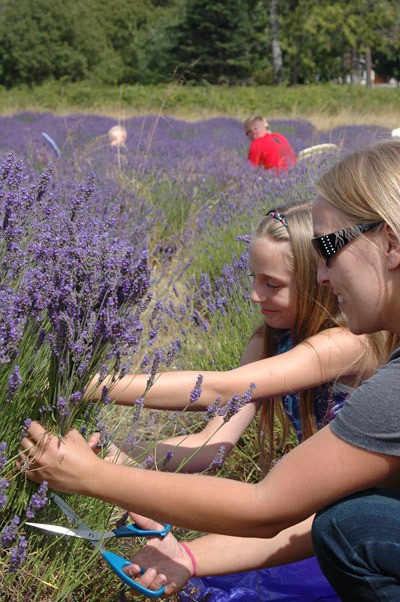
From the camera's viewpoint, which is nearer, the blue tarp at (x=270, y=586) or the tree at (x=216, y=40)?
the blue tarp at (x=270, y=586)

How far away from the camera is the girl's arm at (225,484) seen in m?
1.44

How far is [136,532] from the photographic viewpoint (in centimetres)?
172

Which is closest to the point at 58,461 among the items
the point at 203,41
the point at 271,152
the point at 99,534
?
the point at 99,534

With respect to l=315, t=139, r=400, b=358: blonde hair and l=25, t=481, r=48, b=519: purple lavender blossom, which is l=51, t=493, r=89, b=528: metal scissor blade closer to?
l=25, t=481, r=48, b=519: purple lavender blossom

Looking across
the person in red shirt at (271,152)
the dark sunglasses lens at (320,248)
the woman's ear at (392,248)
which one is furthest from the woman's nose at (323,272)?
the person in red shirt at (271,152)

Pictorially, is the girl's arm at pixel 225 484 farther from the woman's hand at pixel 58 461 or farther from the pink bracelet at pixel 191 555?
the pink bracelet at pixel 191 555

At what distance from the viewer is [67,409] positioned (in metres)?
1.47

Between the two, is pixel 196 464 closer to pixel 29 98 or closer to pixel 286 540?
pixel 286 540

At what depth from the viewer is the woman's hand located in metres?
1.50

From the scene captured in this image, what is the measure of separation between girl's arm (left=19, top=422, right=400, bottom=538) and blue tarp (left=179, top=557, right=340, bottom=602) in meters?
0.64

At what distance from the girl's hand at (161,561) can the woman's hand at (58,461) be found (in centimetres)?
29

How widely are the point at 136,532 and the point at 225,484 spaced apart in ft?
0.97

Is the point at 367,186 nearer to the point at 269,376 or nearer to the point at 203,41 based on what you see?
the point at 269,376

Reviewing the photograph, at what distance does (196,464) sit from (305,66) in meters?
39.5
